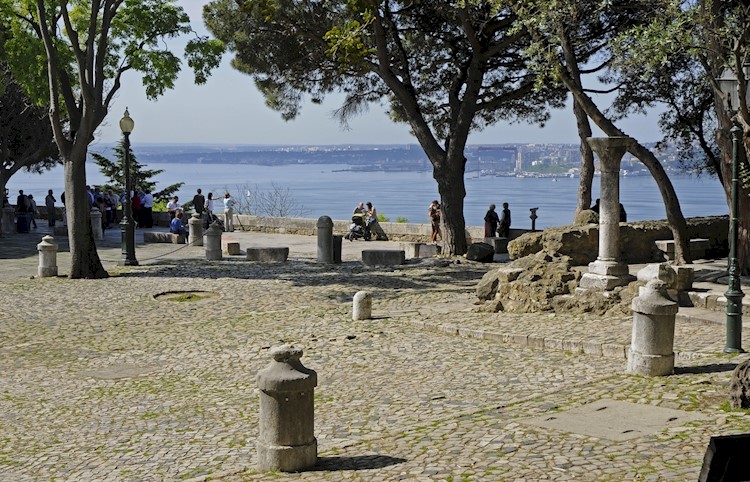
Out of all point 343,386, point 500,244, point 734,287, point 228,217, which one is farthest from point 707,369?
point 228,217

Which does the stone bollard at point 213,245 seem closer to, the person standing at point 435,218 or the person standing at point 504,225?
the person standing at point 435,218

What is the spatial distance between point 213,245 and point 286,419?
18.2 meters

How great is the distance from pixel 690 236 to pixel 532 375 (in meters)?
11.9

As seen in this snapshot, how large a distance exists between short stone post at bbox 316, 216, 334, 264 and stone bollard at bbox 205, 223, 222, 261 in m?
2.78

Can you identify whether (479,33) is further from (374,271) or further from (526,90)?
(374,271)

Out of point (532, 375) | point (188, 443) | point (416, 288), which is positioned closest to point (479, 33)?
point (416, 288)

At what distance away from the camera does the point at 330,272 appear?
2252cm

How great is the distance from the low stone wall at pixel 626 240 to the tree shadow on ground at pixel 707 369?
7.08 metres

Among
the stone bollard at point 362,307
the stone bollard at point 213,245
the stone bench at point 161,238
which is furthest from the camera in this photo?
the stone bench at point 161,238

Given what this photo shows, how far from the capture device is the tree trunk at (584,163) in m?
26.2

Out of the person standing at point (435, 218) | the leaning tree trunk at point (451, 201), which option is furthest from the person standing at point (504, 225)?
the leaning tree trunk at point (451, 201)

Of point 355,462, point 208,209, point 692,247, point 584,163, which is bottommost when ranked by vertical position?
point 355,462

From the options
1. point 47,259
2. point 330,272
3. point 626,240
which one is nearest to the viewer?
point 626,240

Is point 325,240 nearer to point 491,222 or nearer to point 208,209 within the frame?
point 491,222
